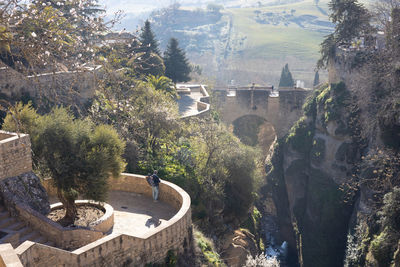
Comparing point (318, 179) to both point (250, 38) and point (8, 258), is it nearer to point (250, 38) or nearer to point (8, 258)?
point (8, 258)

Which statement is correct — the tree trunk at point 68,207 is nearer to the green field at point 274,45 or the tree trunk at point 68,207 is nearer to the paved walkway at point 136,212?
the paved walkway at point 136,212

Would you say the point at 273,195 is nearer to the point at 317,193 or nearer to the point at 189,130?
the point at 317,193

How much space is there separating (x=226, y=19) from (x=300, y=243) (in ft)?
455

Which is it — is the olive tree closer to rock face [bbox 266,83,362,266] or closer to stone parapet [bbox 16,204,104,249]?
stone parapet [bbox 16,204,104,249]

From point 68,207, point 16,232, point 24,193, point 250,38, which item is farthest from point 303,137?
point 250,38

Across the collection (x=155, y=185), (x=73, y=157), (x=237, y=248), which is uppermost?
(x=73, y=157)

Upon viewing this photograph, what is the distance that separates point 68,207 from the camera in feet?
40.5

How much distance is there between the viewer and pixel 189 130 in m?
22.5

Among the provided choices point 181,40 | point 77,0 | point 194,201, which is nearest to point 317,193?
point 194,201

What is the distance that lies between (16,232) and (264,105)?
33436 mm

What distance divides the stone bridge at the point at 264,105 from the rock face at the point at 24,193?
1181 inches

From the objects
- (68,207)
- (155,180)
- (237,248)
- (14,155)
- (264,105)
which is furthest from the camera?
(264,105)

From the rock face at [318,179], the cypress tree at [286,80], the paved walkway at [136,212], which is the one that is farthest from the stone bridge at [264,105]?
the paved walkway at [136,212]

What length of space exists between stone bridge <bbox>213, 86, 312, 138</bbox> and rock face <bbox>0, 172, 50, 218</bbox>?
1181 inches
